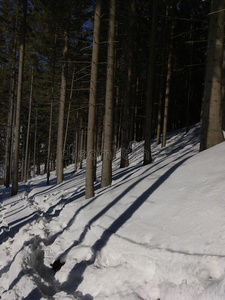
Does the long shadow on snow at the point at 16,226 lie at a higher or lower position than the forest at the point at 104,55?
lower

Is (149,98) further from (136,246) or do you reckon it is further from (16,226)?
(136,246)

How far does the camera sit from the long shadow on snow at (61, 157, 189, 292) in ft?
11.6

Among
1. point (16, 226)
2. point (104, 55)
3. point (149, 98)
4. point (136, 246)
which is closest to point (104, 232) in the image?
point (136, 246)

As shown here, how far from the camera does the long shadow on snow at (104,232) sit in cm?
355

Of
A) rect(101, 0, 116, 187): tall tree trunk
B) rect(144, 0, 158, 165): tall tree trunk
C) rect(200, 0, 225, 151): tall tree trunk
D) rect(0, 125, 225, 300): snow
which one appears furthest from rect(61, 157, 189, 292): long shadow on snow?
rect(144, 0, 158, 165): tall tree trunk

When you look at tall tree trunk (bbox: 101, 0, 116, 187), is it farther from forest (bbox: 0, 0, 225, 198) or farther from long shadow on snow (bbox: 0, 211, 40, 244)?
long shadow on snow (bbox: 0, 211, 40, 244)

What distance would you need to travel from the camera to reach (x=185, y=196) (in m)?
4.53

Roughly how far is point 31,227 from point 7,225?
3.77 ft

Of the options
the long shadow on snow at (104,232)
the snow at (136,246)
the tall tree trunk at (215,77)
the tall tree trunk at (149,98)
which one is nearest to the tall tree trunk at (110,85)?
the long shadow on snow at (104,232)

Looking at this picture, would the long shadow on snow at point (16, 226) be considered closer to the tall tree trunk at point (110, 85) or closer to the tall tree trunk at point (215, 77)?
the tall tree trunk at point (110, 85)

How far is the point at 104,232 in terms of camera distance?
14.8 feet

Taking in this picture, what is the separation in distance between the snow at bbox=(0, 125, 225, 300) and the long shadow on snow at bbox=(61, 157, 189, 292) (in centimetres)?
2

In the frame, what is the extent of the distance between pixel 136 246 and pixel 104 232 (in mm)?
1026

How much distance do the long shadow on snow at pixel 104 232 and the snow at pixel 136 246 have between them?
0.06 feet
